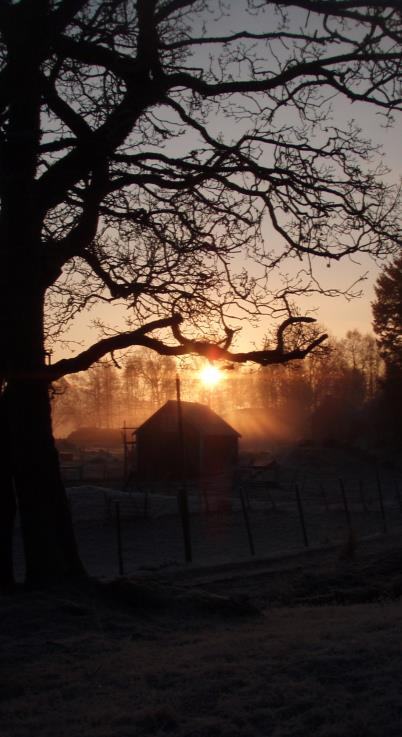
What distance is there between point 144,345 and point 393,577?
5852 mm

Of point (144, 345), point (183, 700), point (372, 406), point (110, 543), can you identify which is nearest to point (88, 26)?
point (144, 345)

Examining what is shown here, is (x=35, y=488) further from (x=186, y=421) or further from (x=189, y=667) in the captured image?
(x=186, y=421)

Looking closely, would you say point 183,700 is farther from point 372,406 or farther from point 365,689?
point 372,406

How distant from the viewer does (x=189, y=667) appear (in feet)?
20.1

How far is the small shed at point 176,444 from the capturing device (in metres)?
57.3

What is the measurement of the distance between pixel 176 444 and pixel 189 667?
167 ft

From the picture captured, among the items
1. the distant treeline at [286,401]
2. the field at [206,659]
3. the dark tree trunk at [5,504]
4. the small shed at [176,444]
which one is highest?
the distant treeline at [286,401]

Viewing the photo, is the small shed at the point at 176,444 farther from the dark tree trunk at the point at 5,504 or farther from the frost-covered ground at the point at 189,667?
the frost-covered ground at the point at 189,667

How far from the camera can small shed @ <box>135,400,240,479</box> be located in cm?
5734

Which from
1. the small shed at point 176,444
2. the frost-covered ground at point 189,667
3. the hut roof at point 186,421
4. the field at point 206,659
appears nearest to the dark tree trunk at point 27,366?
the field at point 206,659

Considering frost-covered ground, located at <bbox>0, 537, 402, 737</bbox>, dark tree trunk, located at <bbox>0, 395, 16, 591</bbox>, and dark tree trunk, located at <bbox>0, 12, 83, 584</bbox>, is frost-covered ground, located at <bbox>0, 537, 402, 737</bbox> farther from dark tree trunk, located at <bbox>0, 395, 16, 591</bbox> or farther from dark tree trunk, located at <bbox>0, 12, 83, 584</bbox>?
dark tree trunk, located at <bbox>0, 395, 16, 591</bbox>

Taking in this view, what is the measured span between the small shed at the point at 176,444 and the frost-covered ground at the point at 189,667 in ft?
153

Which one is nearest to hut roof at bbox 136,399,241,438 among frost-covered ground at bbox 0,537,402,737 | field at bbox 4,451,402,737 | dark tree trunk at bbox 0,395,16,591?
field at bbox 4,451,402,737

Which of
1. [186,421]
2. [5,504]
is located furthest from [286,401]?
[5,504]
